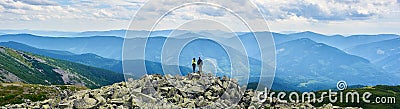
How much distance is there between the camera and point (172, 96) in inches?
1859

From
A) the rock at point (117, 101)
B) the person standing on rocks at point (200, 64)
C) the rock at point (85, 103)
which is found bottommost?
the rock at point (85, 103)

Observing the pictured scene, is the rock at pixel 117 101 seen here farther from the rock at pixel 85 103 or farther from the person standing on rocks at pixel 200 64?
the person standing on rocks at pixel 200 64

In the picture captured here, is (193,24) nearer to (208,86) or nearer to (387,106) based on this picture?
(208,86)

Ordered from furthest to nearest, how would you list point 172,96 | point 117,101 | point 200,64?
1. point 200,64
2. point 172,96
3. point 117,101

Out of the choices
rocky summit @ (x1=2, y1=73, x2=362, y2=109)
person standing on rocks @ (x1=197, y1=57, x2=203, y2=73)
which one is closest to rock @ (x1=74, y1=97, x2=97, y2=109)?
Answer: rocky summit @ (x1=2, y1=73, x2=362, y2=109)

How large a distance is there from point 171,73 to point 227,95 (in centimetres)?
1235

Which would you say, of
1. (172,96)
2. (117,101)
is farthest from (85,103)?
(172,96)

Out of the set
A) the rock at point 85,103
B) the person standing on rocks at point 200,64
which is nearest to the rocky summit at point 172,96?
the rock at point 85,103

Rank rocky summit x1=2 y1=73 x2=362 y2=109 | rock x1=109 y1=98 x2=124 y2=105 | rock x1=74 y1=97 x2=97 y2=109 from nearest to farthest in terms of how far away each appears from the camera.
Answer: rock x1=74 y1=97 x2=97 y2=109, rock x1=109 y1=98 x2=124 y2=105, rocky summit x1=2 y1=73 x2=362 y2=109

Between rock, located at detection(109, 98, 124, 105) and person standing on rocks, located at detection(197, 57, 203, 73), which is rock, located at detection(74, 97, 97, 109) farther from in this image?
person standing on rocks, located at detection(197, 57, 203, 73)

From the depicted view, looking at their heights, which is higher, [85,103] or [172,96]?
[172,96]

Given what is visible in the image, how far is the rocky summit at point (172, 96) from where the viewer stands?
144 ft

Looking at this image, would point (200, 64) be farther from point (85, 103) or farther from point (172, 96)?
point (85, 103)

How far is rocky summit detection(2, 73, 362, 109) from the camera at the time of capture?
43844 millimetres
